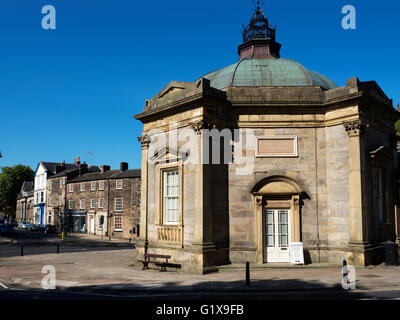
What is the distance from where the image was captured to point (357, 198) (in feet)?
50.0

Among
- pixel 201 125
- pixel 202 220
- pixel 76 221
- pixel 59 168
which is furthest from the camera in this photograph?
pixel 59 168

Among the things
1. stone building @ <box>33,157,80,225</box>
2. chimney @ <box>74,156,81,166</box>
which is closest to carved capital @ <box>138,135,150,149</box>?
stone building @ <box>33,157,80,225</box>

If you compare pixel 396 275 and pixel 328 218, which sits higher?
pixel 328 218

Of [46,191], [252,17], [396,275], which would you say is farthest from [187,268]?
[46,191]

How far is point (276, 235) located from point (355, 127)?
5763 mm

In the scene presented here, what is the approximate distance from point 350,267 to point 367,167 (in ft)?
15.3

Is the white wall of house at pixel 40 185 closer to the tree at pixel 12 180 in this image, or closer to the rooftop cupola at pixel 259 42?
the tree at pixel 12 180

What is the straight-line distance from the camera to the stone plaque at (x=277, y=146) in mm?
16406

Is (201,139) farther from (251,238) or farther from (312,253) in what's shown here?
(312,253)

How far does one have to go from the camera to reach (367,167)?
53.9 feet

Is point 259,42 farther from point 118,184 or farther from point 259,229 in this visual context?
point 118,184

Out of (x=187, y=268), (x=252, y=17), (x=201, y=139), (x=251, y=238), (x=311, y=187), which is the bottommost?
(x=187, y=268)
